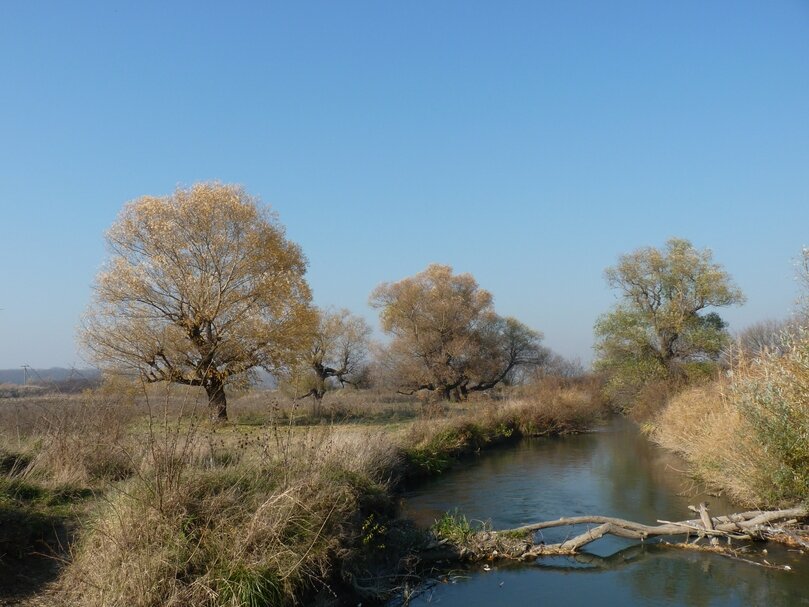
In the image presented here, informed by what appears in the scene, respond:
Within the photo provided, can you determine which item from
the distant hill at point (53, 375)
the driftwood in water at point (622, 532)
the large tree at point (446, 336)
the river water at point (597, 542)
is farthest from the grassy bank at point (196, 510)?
the large tree at point (446, 336)

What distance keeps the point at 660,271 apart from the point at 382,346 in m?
20.7

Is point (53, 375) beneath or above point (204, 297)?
beneath

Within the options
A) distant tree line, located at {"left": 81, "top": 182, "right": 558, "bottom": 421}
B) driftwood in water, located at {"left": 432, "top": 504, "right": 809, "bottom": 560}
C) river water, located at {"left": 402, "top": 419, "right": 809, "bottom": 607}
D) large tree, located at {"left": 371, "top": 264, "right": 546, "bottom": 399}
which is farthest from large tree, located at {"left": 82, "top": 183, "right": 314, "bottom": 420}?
large tree, located at {"left": 371, "top": 264, "right": 546, "bottom": 399}

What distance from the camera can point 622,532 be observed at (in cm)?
1291

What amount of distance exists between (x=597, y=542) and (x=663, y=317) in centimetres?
2503

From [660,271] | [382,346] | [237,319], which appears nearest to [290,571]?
[237,319]

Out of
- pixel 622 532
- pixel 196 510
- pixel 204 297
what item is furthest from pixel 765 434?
pixel 204 297

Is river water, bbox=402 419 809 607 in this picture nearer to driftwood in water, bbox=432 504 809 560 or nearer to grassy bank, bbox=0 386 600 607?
driftwood in water, bbox=432 504 809 560

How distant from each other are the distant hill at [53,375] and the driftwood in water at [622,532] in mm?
8046

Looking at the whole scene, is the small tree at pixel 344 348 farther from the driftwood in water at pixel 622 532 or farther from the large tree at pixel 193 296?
the driftwood in water at pixel 622 532

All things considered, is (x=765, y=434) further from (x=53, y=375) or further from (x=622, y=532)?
(x=53, y=375)

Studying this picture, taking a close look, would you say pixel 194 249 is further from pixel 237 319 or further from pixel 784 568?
pixel 784 568

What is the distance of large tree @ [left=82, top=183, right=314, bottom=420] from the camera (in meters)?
25.5

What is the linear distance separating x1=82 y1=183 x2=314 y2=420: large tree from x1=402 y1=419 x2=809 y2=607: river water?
10354 mm
